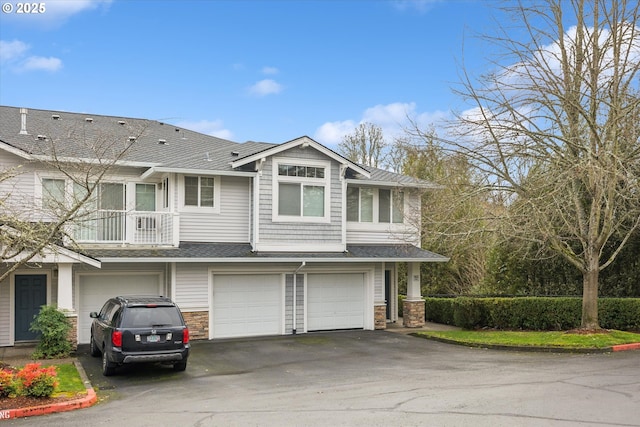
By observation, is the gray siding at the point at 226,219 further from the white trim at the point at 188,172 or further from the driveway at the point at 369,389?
the driveway at the point at 369,389

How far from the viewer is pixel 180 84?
20.3 m

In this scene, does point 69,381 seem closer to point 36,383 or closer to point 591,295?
point 36,383

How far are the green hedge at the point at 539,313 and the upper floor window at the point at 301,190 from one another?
6269 millimetres

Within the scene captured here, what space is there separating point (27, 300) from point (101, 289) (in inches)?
82.8

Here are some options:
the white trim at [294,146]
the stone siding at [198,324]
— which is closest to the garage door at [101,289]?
the stone siding at [198,324]

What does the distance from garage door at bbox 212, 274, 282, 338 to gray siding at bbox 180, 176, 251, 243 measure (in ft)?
4.45

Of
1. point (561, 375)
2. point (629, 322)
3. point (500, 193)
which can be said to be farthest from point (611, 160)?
point (561, 375)

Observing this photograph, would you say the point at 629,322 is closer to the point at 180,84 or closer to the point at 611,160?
the point at 611,160

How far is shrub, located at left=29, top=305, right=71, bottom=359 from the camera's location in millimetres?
15148

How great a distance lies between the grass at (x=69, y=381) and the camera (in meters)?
10.9

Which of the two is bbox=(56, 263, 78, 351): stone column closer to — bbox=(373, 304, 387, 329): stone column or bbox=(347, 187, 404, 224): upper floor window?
bbox=(347, 187, 404, 224): upper floor window

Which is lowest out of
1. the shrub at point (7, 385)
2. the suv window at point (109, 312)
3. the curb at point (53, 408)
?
the curb at point (53, 408)

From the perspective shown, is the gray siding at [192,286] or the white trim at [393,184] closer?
the gray siding at [192,286]

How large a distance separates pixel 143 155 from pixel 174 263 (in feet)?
13.2
